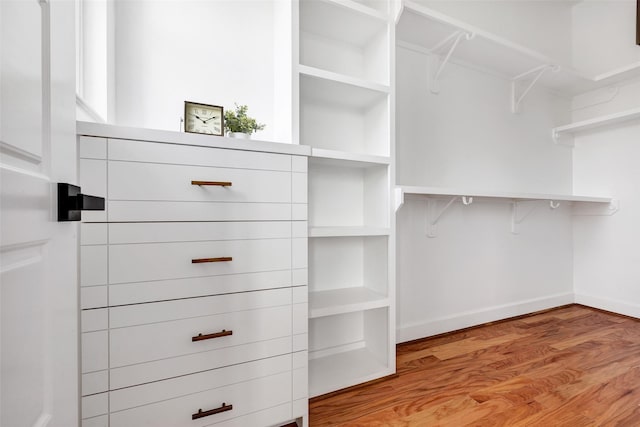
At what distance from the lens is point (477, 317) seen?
A: 89.8 inches

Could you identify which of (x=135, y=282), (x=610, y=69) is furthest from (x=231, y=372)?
(x=610, y=69)

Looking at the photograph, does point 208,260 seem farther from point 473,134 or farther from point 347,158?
point 473,134

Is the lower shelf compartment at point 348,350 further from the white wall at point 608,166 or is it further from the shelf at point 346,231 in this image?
the white wall at point 608,166

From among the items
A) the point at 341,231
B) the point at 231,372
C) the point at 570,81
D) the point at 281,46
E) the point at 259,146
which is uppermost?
the point at 570,81

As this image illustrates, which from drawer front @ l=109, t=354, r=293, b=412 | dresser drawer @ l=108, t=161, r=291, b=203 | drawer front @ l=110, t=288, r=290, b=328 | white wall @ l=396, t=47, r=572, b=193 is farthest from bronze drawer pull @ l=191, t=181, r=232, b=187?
white wall @ l=396, t=47, r=572, b=193

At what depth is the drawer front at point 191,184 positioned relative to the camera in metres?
0.96

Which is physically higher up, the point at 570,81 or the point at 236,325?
the point at 570,81

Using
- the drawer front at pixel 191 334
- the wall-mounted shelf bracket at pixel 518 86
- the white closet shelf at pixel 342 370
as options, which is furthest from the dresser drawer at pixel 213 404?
the wall-mounted shelf bracket at pixel 518 86

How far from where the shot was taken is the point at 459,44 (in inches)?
78.0

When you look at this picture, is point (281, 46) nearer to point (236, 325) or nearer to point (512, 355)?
point (236, 325)

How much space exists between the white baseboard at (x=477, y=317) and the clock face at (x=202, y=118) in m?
1.64

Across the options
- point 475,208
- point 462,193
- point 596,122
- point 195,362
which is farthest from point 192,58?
point 596,122

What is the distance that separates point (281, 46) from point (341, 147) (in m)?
0.64

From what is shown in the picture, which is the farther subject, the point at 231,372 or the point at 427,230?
the point at 427,230
